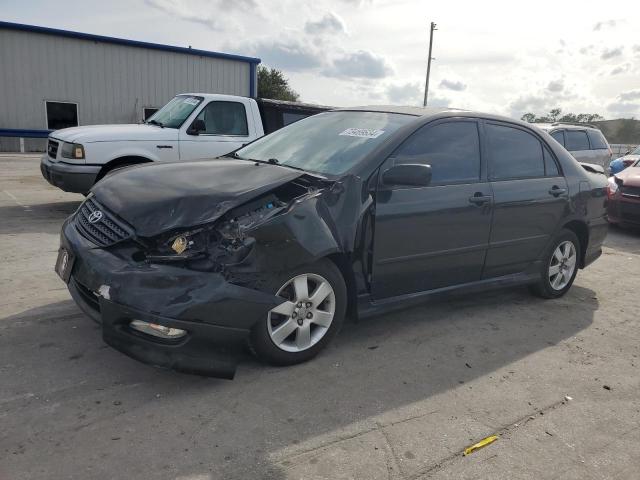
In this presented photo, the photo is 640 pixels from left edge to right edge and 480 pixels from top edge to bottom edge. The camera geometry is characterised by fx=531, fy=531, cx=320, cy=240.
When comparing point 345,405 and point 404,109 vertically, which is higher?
point 404,109

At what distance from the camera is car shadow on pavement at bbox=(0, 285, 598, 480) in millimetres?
2463

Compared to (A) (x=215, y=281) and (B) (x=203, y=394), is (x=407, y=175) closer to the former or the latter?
(A) (x=215, y=281)

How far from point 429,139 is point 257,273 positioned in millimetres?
1819

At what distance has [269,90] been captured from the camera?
5388 cm

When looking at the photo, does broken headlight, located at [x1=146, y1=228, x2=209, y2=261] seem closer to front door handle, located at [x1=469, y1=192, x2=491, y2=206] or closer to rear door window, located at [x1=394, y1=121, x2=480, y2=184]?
rear door window, located at [x1=394, y1=121, x2=480, y2=184]

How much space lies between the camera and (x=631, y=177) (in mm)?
9062

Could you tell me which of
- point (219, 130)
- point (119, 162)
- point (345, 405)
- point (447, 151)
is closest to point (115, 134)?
point (119, 162)

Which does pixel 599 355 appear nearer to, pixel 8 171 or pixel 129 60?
pixel 8 171

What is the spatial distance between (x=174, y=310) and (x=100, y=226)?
0.84 m

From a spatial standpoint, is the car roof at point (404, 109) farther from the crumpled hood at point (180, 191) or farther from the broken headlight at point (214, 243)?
the broken headlight at point (214, 243)

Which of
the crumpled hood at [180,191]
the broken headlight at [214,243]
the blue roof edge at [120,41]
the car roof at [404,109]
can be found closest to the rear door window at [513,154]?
the car roof at [404,109]

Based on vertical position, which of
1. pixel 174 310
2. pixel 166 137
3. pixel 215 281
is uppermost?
pixel 166 137

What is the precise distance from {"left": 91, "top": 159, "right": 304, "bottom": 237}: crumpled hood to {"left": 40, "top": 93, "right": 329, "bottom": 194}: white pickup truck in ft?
12.3

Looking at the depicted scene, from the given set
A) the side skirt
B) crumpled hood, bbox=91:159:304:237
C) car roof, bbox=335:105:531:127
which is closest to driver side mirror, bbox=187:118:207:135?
car roof, bbox=335:105:531:127
